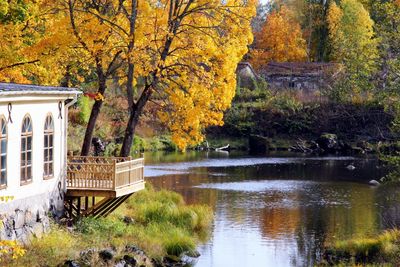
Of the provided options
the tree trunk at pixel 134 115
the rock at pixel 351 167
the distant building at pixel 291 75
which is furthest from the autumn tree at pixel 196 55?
the distant building at pixel 291 75

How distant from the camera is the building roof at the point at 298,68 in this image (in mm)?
80544

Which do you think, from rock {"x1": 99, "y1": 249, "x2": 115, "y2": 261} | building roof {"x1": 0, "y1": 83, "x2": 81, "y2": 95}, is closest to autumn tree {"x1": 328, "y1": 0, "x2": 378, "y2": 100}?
building roof {"x1": 0, "y1": 83, "x2": 81, "y2": 95}

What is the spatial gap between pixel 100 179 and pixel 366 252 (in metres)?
8.97

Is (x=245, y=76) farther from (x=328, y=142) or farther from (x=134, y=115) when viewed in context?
(x=134, y=115)

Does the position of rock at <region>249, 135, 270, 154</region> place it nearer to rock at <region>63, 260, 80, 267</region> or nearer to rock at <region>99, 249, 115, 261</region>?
rock at <region>99, 249, 115, 261</region>

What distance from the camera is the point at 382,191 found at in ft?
141

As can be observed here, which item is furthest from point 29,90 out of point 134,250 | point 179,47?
point 179,47

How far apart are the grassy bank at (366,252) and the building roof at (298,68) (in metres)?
54.3

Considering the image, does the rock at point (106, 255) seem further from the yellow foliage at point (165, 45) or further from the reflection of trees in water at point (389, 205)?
the reflection of trees in water at point (389, 205)

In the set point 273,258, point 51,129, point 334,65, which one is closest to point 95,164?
point 51,129

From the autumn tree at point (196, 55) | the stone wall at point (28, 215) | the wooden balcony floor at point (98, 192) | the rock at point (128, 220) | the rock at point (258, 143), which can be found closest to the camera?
the stone wall at point (28, 215)

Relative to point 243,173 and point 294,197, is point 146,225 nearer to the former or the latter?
point 294,197

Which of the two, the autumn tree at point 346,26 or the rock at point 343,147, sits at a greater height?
the autumn tree at point 346,26

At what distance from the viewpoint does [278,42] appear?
9212cm
